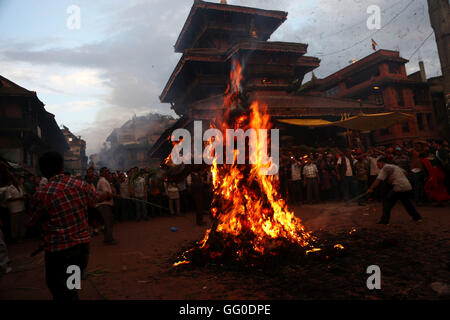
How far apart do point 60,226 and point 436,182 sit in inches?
392

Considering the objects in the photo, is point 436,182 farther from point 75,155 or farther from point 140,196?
point 75,155

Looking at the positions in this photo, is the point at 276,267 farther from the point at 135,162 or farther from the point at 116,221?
the point at 135,162

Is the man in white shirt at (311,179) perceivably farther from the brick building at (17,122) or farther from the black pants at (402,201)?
the brick building at (17,122)

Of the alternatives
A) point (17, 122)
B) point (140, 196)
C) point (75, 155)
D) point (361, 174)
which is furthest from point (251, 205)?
point (75, 155)

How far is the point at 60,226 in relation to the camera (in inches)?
111

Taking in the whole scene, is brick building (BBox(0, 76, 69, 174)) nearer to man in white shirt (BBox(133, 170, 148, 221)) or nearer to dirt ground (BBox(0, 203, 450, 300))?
man in white shirt (BBox(133, 170, 148, 221))

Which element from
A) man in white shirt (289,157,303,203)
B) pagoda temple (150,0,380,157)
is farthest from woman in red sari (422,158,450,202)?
pagoda temple (150,0,380,157)

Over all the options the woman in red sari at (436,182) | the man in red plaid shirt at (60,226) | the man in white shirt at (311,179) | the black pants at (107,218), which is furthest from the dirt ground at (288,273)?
the man in white shirt at (311,179)

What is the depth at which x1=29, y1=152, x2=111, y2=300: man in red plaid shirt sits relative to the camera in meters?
2.79

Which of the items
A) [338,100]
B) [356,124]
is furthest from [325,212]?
[338,100]

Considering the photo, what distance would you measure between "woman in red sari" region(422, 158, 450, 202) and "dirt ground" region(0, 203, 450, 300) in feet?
5.92

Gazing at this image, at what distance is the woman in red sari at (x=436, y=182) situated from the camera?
844 centimetres
